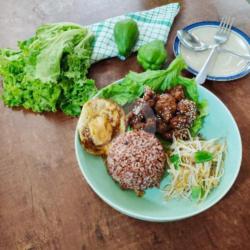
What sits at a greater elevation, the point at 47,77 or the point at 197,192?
the point at 47,77

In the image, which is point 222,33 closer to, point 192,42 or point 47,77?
point 192,42

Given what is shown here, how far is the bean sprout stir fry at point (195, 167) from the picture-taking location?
1015 millimetres

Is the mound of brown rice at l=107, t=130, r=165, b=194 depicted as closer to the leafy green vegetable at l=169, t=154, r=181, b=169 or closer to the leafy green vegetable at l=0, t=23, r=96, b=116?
the leafy green vegetable at l=169, t=154, r=181, b=169

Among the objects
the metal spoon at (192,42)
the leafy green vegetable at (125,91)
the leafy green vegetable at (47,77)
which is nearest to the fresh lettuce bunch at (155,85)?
the leafy green vegetable at (125,91)

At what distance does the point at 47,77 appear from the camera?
3.87 feet

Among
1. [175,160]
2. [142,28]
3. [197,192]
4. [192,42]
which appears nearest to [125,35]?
[142,28]

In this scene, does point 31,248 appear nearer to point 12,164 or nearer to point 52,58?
point 12,164

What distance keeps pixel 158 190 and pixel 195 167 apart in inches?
5.3

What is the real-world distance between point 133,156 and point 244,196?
1.18 feet

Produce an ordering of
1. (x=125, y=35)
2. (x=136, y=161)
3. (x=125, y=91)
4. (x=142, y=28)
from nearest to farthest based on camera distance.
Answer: (x=136, y=161), (x=125, y=91), (x=125, y=35), (x=142, y=28)

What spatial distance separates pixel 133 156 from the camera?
982 millimetres

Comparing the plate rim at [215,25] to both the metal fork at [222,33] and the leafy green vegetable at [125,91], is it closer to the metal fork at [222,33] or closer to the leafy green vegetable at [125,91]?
the metal fork at [222,33]

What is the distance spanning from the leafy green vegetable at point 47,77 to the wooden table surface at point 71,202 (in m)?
0.05

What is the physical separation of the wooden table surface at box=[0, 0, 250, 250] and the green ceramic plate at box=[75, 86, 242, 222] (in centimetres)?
5
